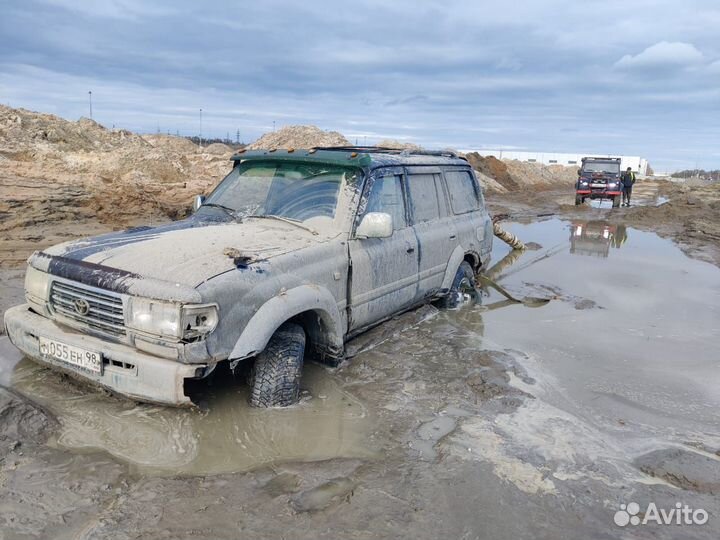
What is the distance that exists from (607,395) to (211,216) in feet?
12.2

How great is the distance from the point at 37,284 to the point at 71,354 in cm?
66

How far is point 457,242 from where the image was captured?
6.50 m

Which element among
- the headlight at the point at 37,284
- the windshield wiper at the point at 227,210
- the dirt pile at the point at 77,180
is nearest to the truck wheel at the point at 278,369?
the windshield wiper at the point at 227,210

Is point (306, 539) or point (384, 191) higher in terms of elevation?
point (384, 191)

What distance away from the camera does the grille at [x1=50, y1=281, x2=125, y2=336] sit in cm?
353

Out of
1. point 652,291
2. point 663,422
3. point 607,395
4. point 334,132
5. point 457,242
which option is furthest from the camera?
point 334,132

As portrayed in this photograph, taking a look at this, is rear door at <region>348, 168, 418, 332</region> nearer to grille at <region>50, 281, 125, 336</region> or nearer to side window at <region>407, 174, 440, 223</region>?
side window at <region>407, 174, 440, 223</region>

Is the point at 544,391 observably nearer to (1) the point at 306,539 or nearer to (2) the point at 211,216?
(1) the point at 306,539

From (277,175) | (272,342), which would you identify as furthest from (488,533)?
(277,175)

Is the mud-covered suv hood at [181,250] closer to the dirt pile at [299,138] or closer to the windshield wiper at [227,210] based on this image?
the windshield wiper at [227,210]

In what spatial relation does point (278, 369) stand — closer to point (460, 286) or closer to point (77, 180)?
point (460, 286)

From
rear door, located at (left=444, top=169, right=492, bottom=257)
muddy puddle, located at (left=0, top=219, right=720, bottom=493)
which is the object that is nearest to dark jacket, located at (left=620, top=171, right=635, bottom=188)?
muddy puddle, located at (left=0, top=219, right=720, bottom=493)

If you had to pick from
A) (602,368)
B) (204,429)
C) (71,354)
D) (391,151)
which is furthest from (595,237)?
(71,354)

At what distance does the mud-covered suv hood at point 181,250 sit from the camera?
357 cm
